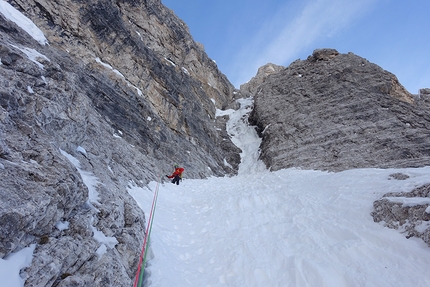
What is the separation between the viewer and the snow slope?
489 cm

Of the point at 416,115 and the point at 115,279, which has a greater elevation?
the point at 416,115

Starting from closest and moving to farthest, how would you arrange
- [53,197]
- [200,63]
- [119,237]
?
[53,197] → [119,237] → [200,63]

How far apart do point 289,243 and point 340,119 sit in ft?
86.5

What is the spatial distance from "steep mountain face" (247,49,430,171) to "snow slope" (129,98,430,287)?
42.3 ft

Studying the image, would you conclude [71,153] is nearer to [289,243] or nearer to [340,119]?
[289,243]

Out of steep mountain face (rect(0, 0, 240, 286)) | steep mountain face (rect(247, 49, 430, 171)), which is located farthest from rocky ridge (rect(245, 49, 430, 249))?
steep mountain face (rect(0, 0, 240, 286))

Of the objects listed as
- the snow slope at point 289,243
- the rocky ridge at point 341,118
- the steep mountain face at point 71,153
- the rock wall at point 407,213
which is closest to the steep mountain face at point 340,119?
the rocky ridge at point 341,118

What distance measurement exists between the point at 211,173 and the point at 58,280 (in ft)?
71.7

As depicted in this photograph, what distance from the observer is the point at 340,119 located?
91.5ft

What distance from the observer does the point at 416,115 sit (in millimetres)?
25953

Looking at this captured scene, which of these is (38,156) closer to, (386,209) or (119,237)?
(119,237)

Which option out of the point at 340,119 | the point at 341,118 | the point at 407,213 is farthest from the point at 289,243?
the point at 341,118

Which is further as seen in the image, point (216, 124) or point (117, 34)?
point (216, 124)

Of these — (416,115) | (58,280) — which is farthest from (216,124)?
(58,280)
